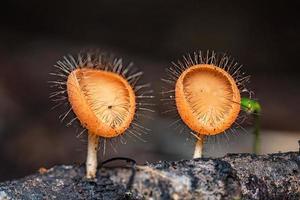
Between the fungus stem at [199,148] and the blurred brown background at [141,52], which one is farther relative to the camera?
the blurred brown background at [141,52]

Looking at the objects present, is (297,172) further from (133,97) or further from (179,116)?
(133,97)

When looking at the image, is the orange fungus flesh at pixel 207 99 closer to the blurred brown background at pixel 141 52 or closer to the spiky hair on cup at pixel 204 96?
the spiky hair on cup at pixel 204 96

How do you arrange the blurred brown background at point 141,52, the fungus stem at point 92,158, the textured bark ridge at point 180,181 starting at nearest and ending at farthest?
the textured bark ridge at point 180,181 → the fungus stem at point 92,158 → the blurred brown background at point 141,52

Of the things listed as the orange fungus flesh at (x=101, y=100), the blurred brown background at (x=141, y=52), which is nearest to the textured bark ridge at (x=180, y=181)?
the orange fungus flesh at (x=101, y=100)

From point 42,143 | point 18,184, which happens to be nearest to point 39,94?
point 42,143

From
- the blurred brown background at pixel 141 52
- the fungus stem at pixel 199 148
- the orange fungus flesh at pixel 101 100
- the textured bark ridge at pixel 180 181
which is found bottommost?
the textured bark ridge at pixel 180 181

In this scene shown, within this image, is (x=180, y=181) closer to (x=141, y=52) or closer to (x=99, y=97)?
(x=99, y=97)

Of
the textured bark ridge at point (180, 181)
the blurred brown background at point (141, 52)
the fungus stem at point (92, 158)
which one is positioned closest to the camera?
the textured bark ridge at point (180, 181)
